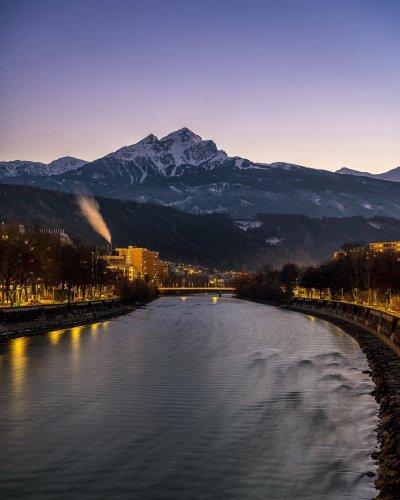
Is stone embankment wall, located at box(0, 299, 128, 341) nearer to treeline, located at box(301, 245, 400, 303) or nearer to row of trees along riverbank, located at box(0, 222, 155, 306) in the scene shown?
row of trees along riverbank, located at box(0, 222, 155, 306)

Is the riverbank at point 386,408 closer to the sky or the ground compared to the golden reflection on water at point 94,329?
closer to the sky

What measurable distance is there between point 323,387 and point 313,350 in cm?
2530

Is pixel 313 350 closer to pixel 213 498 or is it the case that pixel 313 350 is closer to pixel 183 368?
pixel 183 368

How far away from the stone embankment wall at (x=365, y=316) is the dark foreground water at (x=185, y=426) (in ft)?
17.2

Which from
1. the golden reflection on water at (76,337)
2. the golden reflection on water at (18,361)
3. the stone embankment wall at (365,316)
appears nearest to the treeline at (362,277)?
the stone embankment wall at (365,316)

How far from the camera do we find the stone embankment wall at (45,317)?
75.2 meters

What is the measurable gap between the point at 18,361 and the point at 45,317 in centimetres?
3611

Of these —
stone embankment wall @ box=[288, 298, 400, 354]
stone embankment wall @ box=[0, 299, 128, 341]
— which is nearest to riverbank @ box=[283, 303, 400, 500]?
stone embankment wall @ box=[288, 298, 400, 354]

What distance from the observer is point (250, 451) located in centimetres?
2573

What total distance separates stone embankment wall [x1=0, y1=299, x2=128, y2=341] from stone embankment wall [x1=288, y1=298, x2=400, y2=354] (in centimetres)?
3749

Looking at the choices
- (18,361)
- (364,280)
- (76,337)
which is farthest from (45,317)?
(364,280)

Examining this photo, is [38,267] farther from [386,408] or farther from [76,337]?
[386,408]

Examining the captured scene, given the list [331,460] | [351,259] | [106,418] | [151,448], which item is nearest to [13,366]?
[106,418]

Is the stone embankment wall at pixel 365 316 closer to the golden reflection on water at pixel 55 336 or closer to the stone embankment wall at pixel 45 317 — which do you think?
the golden reflection on water at pixel 55 336
